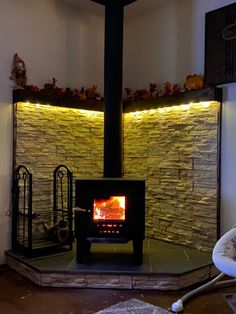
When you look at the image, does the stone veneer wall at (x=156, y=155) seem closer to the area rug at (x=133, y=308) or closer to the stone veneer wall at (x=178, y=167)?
the stone veneer wall at (x=178, y=167)

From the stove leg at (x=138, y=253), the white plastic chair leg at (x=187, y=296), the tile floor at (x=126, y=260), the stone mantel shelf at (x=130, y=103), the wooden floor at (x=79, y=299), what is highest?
the stone mantel shelf at (x=130, y=103)

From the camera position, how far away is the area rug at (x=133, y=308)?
266cm

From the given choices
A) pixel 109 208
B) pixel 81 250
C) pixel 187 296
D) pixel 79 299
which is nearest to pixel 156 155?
pixel 109 208

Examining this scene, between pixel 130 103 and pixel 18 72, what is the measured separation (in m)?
1.48

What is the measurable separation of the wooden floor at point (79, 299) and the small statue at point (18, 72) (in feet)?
7.00

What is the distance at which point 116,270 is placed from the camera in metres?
3.21

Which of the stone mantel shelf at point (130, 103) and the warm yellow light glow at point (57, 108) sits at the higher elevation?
the stone mantel shelf at point (130, 103)

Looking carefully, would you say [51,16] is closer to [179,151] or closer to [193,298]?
[179,151]

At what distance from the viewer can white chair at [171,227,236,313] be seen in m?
2.03

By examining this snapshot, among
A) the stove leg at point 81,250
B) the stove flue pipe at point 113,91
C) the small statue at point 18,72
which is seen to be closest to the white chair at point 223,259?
the stove leg at point 81,250

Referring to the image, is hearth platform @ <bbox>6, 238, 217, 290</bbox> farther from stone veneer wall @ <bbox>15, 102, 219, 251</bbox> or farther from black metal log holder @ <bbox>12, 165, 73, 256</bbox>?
stone veneer wall @ <bbox>15, 102, 219, 251</bbox>

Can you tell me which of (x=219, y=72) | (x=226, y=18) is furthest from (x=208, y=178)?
(x=226, y=18)

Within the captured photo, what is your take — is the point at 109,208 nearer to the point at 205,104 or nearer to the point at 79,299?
the point at 79,299

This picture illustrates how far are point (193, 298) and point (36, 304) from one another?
133 centimetres
